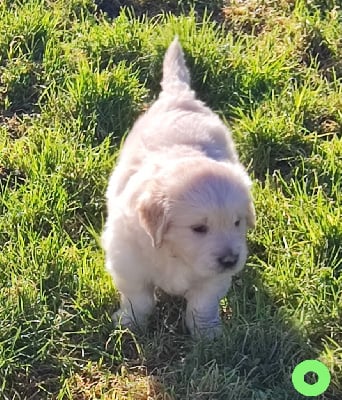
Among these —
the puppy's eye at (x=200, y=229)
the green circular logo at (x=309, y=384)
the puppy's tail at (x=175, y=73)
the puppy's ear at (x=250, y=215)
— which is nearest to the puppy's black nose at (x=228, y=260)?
the puppy's eye at (x=200, y=229)

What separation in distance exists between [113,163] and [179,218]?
1.16 m

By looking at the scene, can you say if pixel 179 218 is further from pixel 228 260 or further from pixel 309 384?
pixel 309 384

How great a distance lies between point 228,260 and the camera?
3188mm

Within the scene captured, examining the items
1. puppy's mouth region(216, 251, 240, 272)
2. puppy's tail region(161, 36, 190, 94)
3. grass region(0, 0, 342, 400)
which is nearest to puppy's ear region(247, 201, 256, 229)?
puppy's mouth region(216, 251, 240, 272)

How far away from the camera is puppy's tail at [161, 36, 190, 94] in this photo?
4.15 metres

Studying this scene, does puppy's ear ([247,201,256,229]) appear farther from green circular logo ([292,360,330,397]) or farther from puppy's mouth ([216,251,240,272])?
green circular logo ([292,360,330,397])

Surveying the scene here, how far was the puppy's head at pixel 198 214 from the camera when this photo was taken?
317 cm

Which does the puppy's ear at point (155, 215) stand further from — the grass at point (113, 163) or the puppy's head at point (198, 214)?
the grass at point (113, 163)

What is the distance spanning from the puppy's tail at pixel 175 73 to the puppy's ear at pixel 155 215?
1.05 metres

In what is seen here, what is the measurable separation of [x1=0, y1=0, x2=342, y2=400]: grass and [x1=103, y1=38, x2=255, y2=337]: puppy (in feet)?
0.51

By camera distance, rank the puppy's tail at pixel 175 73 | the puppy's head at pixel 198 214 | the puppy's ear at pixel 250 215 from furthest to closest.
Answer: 1. the puppy's tail at pixel 175 73
2. the puppy's ear at pixel 250 215
3. the puppy's head at pixel 198 214

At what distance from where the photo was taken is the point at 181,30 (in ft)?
16.1

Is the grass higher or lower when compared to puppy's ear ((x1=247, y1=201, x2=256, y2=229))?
lower

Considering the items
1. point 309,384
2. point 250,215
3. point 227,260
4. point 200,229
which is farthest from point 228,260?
point 309,384
